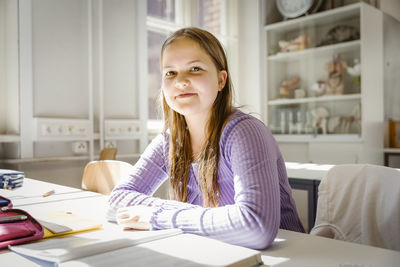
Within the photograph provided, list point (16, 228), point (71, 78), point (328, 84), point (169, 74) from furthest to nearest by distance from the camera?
point (328, 84)
point (71, 78)
point (169, 74)
point (16, 228)

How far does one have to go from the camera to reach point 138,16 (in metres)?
3.00

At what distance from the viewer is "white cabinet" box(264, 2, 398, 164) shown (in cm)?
327

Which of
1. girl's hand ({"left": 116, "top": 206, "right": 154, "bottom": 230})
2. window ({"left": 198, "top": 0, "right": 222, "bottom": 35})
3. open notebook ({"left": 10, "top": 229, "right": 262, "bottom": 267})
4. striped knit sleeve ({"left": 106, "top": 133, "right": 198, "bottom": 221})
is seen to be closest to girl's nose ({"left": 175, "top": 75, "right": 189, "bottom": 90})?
striped knit sleeve ({"left": 106, "top": 133, "right": 198, "bottom": 221})

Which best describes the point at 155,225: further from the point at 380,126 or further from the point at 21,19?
the point at 380,126

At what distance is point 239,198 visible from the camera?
87 centimetres

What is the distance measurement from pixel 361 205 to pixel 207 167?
1.64ft

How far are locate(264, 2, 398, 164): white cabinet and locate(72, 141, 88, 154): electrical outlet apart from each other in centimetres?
208

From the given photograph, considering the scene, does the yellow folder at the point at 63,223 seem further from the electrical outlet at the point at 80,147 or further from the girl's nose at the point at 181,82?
the electrical outlet at the point at 80,147

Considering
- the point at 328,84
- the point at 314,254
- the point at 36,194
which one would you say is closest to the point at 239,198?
the point at 314,254

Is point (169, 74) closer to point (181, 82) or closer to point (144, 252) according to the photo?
point (181, 82)

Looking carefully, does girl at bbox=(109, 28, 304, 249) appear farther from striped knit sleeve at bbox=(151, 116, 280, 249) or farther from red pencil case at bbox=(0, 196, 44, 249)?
red pencil case at bbox=(0, 196, 44, 249)

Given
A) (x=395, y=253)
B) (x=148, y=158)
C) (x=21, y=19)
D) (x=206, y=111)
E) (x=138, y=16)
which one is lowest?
(x=395, y=253)

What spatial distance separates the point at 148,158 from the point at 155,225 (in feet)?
1.43

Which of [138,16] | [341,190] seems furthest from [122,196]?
[138,16]
